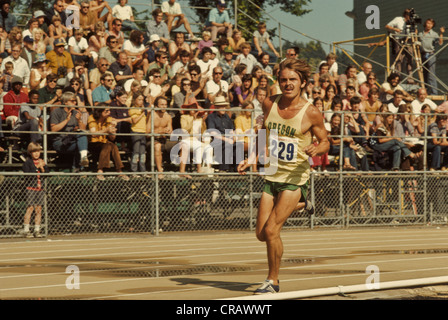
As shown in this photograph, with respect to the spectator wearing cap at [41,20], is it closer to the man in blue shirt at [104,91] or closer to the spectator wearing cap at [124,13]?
the spectator wearing cap at [124,13]

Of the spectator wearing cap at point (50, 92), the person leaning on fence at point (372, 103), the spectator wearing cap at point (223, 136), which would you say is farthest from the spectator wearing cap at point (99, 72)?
the person leaning on fence at point (372, 103)

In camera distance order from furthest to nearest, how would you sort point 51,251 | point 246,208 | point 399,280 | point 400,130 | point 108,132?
point 400,130 → point 246,208 → point 108,132 → point 51,251 → point 399,280

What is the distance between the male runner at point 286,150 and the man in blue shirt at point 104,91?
8907mm

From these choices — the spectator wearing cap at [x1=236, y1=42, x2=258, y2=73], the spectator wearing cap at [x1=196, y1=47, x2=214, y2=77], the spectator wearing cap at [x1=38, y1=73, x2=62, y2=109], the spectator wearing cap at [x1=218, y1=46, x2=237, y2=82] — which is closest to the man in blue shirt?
the spectator wearing cap at [x1=38, y1=73, x2=62, y2=109]

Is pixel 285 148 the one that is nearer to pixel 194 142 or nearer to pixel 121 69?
pixel 194 142

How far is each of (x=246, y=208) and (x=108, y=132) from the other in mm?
3418

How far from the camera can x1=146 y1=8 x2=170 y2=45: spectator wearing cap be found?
21.9m

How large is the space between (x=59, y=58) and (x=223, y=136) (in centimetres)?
469

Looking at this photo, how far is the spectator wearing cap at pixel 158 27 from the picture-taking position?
21881mm

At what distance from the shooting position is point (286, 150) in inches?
368
